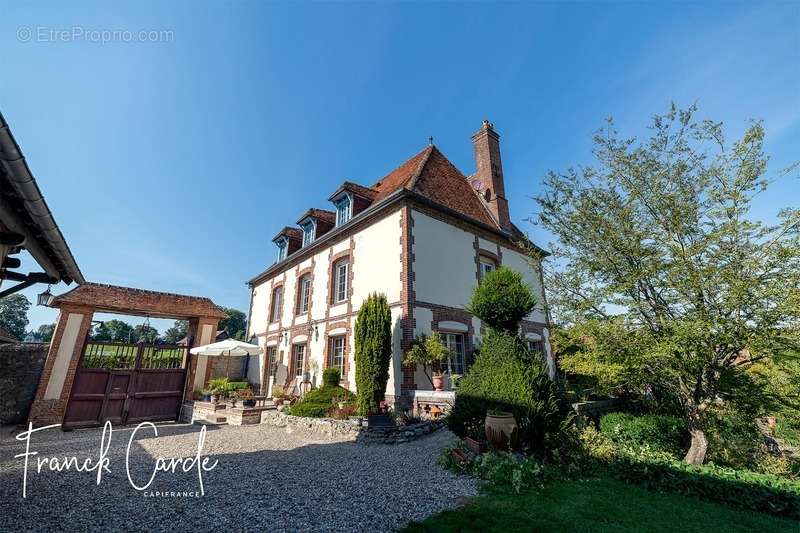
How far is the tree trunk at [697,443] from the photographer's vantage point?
6.67 m

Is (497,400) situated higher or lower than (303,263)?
lower

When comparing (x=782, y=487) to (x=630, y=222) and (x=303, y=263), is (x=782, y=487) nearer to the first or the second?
(x=630, y=222)

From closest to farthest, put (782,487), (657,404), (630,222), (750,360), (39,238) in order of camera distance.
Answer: (39,238) < (782,487) < (750,360) < (630,222) < (657,404)

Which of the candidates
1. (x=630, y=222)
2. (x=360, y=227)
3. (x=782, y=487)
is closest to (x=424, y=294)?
(x=360, y=227)

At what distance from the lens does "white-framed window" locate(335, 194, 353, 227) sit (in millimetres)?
12837

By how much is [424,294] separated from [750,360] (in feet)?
22.6

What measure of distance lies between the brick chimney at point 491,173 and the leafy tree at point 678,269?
569 centimetres

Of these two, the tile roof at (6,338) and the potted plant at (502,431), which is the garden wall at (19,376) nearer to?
the tile roof at (6,338)

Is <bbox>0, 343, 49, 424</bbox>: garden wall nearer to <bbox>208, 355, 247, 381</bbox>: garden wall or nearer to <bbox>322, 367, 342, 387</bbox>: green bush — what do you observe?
<bbox>208, 355, 247, 381</bbox>: garden wall

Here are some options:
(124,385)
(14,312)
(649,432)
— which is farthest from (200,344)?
(14,312)

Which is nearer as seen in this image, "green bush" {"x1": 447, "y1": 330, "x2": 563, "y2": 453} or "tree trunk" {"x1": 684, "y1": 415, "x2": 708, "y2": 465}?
"green bush" {"x1": 447, "y1": 330, "x2": 563, "y2": 453}

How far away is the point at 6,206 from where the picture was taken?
10.3 feet

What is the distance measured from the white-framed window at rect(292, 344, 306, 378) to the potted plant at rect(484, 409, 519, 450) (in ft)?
30.1

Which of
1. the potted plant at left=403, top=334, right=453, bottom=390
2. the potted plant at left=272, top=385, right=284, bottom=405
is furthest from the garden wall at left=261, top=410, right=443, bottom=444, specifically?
the potted plant at left=272, top=385, right=284, bottom=405
